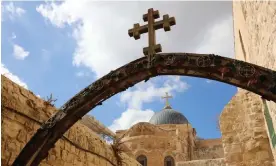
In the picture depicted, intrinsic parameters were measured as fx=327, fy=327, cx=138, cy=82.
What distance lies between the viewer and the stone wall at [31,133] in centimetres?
388

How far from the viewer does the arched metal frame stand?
269 cm

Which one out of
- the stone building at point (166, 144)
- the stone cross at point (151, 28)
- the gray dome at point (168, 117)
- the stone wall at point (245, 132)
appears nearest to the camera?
the stone cross at point (151, 28)

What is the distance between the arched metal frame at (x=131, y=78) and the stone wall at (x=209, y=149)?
26.1 m

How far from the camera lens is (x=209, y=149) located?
29.1 meters

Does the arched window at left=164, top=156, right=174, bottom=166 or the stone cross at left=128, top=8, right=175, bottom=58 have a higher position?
the arched window at left=164, top=156, right=174, bottom=166

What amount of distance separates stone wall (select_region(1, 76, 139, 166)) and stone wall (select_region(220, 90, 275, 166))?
298cm

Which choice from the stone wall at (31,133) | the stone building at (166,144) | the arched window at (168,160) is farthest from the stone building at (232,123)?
the arched window at (168,160)

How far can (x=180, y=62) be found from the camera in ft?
9.26

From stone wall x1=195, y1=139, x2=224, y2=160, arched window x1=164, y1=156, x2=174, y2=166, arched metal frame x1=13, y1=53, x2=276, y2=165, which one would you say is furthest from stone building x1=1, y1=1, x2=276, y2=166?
stone wall x1=195, y1=139, x2=224, y2=160

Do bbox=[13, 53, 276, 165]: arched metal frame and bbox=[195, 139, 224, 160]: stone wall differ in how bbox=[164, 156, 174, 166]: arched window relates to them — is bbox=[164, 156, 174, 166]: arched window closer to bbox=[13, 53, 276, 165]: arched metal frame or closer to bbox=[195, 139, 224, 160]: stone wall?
bbox=[195, 139, 224, 160]: stone wall

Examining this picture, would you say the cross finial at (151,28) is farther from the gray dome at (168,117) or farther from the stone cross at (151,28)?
the gray dome at (168,117)

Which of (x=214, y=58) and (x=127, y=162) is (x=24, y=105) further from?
(x=127, y=162)

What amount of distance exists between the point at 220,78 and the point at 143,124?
78.6 feet

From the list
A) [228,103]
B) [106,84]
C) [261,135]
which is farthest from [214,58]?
[228,103]
